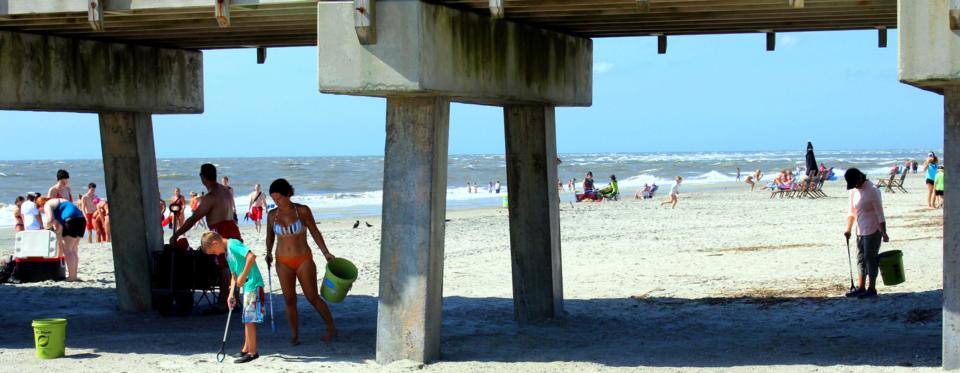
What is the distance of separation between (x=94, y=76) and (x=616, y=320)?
560 cm

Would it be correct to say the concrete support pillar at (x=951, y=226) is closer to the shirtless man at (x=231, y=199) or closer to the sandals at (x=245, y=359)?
the sandals at (x=245, y=359)

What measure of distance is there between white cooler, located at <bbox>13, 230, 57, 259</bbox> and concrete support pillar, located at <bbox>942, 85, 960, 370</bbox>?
Answer: 37.4 feet

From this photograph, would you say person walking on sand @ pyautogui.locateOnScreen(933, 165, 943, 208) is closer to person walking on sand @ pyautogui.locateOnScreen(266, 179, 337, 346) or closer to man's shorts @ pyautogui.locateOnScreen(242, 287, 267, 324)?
person walking on sand @ pyautogui.locateOnScreen(266, 179, 337, 346)

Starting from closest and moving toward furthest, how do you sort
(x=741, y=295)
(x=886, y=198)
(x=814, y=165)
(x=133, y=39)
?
(x=133, y=39)
(x=741, y=295)
(x=886, y=198)
(x=814, y=165)

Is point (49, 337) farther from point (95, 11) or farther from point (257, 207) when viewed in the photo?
point (257, 207)

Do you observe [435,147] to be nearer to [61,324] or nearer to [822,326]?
[61,324]

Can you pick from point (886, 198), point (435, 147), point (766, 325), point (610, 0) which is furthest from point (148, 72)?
point (886, 198)

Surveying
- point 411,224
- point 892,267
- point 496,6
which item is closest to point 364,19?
point 496,6

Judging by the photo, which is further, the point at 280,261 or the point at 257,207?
the point at 257,207

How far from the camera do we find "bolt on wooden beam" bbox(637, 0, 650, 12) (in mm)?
8445

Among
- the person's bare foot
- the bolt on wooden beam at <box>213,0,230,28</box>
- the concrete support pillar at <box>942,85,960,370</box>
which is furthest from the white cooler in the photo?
the concrete support pillar at <box>942,85,960,370</box>

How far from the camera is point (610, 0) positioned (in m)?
8.62

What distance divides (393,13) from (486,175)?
66393mm

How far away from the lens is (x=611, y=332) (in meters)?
11.0
